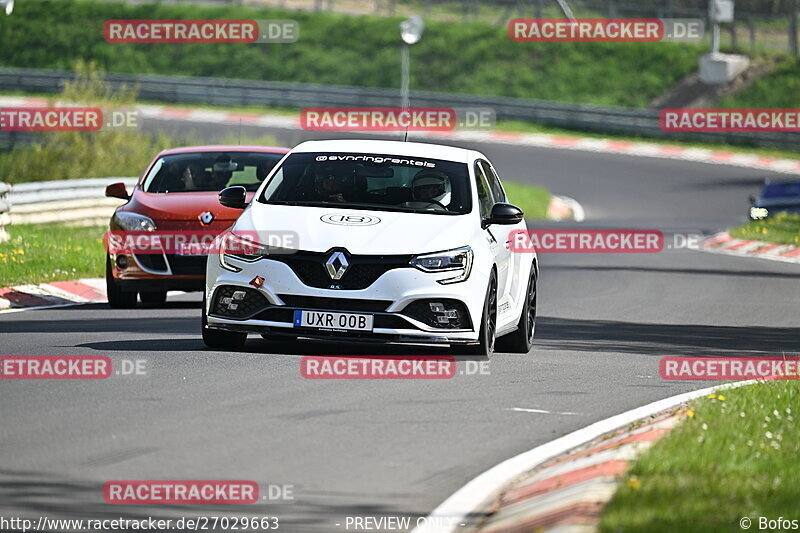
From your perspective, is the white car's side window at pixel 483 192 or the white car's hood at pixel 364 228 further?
the white car's side window at pixel 483 192

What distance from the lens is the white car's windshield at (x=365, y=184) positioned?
40.8 feet

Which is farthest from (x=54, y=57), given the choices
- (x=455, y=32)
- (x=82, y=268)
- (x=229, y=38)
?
(x=82, y=268)

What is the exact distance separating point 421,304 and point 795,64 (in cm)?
4747

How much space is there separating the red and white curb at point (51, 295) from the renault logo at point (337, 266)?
565 centimetres

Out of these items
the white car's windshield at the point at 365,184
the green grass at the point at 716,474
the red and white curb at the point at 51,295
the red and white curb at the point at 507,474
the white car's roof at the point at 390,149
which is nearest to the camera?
the green grass at the point at 716,474

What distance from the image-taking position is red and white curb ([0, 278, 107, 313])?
1677cm

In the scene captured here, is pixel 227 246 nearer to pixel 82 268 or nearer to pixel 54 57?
pixel 82 268

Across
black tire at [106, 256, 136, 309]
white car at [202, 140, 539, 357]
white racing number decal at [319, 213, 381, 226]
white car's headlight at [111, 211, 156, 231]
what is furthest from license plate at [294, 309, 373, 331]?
black tire at [106, 256, 136, 309]

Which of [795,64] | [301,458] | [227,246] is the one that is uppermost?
[795,64]

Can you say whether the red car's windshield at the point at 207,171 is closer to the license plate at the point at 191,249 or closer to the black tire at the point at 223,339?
the license plate at the point at 191,249

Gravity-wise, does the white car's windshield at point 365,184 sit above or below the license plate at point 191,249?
above

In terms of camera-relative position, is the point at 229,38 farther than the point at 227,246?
Yes

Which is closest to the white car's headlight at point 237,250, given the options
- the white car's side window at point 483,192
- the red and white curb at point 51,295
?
the white car's side window at point 483,192

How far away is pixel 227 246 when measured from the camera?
11828 mm
